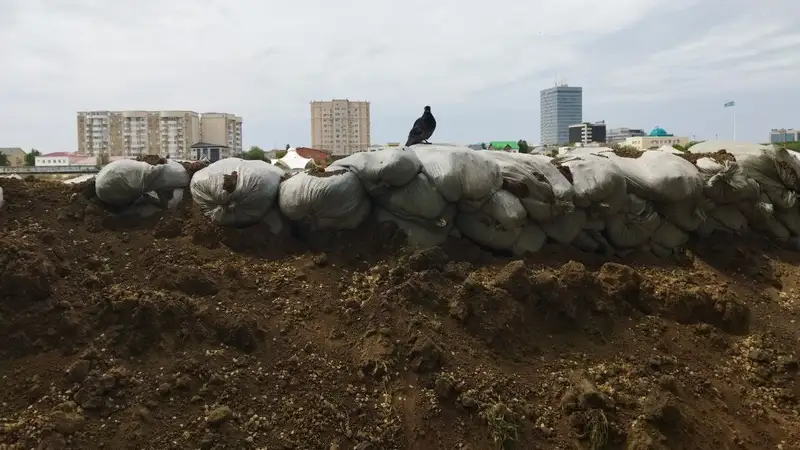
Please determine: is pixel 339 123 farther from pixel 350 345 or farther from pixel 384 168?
pixel 350 345

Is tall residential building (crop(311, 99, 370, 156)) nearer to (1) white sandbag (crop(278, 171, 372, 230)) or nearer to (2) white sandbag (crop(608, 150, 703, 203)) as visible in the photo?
(2) white sandbag (crop(608, 150, 703, 203))

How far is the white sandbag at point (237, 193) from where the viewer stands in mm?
4336

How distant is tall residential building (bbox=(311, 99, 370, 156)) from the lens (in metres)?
51.4

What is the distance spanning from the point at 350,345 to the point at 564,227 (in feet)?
7.41

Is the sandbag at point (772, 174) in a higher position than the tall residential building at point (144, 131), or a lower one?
lower

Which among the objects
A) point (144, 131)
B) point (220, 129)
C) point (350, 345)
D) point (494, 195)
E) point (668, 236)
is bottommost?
point (350, 345)


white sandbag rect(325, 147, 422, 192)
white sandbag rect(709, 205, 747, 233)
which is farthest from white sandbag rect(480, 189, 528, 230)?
white sandbag rect(709, 205, 747, 233)

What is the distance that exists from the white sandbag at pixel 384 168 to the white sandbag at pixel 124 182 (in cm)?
141

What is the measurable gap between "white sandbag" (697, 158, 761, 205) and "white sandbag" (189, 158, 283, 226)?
396 cm

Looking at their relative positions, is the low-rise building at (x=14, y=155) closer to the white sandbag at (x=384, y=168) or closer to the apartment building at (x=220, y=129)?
the apartment building at (x=220, y=129)

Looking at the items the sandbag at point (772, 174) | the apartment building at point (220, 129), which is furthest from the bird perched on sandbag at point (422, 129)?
the apartment building at point (220, 129)

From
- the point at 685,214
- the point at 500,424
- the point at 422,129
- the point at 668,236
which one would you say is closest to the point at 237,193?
the point at 422,129

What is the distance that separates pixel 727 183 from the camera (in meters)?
5.55

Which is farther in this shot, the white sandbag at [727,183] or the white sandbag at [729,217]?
the white sandbag at [729,217]
